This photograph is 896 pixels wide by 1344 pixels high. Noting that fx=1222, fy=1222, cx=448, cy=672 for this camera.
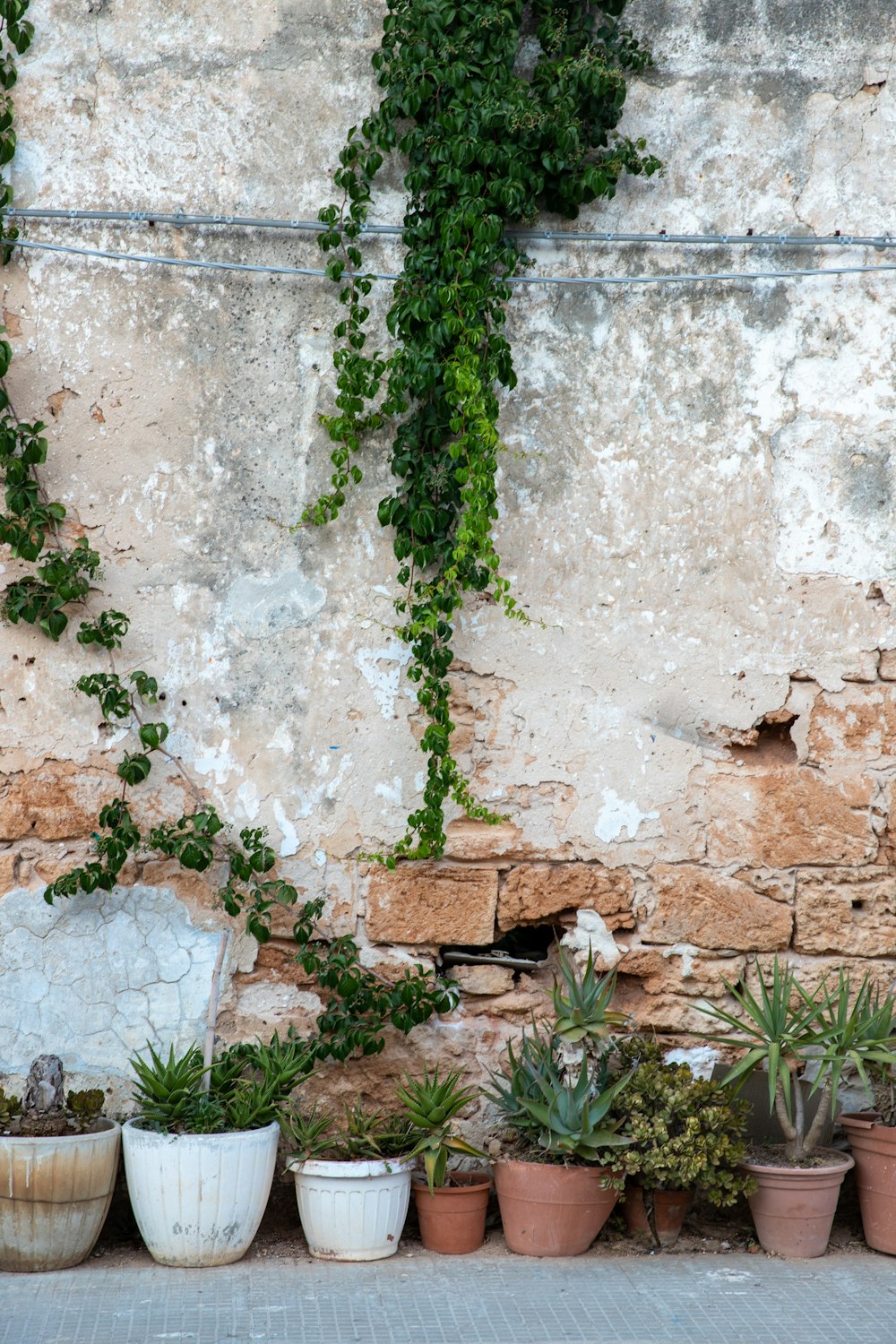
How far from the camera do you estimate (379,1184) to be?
3562mm

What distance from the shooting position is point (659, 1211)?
12.2 ft

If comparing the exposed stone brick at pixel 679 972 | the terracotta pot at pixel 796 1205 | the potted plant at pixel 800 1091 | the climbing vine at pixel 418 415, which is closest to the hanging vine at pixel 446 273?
the climbing vine at pixel 418 415

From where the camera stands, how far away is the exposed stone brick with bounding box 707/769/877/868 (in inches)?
161

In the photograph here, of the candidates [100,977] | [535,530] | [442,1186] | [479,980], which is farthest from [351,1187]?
[535,530]

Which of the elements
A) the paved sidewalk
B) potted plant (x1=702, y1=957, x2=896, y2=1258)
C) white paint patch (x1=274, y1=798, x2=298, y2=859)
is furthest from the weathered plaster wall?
the paved sidewalk

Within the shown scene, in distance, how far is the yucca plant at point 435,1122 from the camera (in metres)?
3.62

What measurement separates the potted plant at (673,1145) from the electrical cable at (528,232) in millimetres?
2657

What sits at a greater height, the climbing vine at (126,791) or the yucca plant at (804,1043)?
the climbing vine at (126,791)

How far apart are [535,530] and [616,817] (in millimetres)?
995

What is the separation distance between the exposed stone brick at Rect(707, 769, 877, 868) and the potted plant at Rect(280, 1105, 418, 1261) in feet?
4.65

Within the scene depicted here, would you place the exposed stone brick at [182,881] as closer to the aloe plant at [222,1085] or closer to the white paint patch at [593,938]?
the aloe plant at [222,1085]

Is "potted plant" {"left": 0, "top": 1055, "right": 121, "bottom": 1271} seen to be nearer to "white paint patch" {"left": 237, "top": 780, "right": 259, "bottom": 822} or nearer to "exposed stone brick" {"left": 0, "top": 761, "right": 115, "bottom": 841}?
"exposed stone brick" {"left": 0, "top": 761, "right": 115, "bottom": 841}

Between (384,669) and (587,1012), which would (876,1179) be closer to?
(587,1012)

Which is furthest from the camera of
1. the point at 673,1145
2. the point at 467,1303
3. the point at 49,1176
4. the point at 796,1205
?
the point at 796,1205
